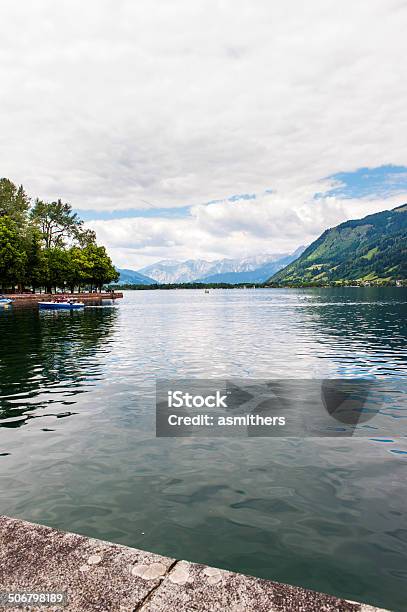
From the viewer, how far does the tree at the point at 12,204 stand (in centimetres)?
12556

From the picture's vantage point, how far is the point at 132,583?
4.92m

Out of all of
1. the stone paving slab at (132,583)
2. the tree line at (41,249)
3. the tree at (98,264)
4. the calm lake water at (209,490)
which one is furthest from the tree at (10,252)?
the stone paving slab at (132,583)

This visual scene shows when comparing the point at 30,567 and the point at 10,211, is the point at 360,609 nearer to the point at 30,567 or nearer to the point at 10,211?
the point at 30,567

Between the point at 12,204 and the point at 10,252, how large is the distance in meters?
26.0

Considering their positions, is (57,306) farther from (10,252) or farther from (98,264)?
(98,264)

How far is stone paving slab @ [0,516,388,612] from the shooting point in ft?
14.9

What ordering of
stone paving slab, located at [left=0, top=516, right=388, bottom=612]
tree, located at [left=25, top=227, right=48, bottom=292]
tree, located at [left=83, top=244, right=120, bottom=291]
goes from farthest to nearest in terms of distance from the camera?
tree, located at [left=83, top=244, right=120, bottom=291] → tree, located at [left=25, top=227, right=48, bottom=292] → stone paving slab, located at [left=0, top=516, right=388, bottom=612]

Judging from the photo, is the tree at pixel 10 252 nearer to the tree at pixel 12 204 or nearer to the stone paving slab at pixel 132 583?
the tree at pixel 12 204

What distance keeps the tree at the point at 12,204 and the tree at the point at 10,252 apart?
4.54 meters

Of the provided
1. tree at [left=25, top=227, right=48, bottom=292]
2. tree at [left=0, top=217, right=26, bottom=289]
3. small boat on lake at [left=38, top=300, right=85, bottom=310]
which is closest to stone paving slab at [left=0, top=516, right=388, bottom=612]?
small boat on lake at [left=38, top=300, right=85, bottom=310]

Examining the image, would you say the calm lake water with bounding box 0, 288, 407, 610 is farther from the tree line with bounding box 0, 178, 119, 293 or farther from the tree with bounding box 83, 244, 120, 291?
the tree with bounding box 83, 244, 120, 291

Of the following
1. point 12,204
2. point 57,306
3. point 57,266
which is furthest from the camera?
point 57,266

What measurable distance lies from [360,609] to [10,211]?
142630mm

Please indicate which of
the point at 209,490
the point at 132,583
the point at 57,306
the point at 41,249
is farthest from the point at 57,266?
the point at 132,583
